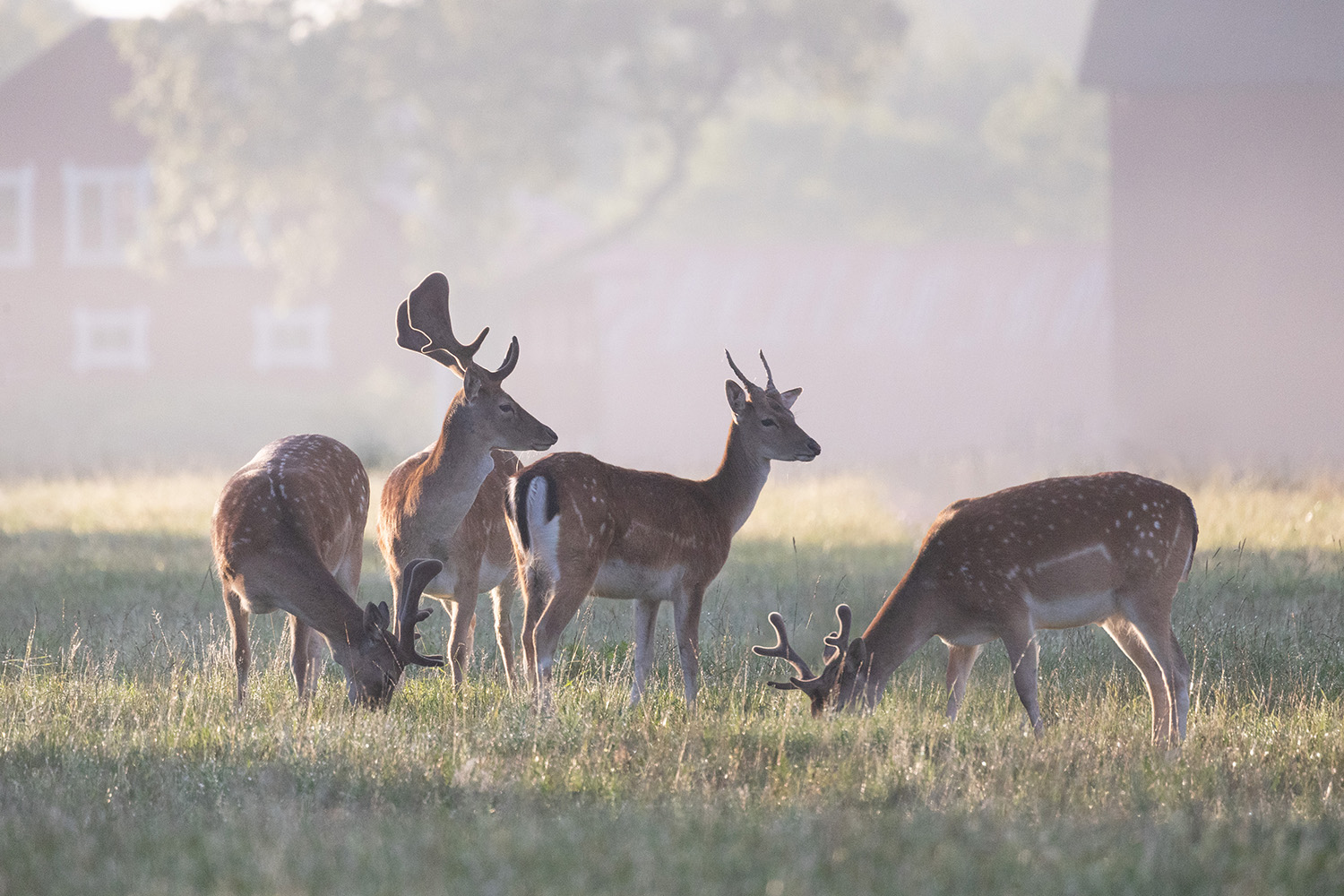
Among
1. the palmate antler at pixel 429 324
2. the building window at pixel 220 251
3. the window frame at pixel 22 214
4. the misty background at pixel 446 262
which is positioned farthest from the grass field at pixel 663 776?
the window frame at pixel 22 214

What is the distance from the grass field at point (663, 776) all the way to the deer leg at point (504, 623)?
0.22m

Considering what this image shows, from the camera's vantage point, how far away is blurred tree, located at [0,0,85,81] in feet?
195

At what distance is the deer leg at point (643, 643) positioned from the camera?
292 inches

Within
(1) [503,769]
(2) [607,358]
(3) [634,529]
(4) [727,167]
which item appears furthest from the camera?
(4) [727,167]

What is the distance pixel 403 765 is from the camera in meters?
5.86

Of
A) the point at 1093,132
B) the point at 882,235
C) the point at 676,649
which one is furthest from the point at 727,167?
the point at 676,649

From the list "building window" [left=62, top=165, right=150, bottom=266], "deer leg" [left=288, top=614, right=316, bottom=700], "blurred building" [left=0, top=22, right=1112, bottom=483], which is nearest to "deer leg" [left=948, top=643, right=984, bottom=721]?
"deer leg" [left=288, top=614, right=316, bottom=700]

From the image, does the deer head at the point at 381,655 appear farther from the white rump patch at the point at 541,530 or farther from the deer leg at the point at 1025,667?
the deer leg at the point at 1025,667

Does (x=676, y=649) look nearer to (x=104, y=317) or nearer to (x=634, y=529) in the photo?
(x=634, y=529)

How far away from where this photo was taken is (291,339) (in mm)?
40562

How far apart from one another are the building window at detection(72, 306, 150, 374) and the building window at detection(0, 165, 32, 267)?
1.85 meters

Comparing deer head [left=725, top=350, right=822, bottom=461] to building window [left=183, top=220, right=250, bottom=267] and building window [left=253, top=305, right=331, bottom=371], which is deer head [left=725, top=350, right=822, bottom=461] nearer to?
building window [left=183, top=220, right=250, bottom=267]

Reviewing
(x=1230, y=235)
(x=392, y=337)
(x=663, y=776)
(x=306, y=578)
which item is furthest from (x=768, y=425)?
(x=392, y=337)

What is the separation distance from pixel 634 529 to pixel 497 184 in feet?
105
